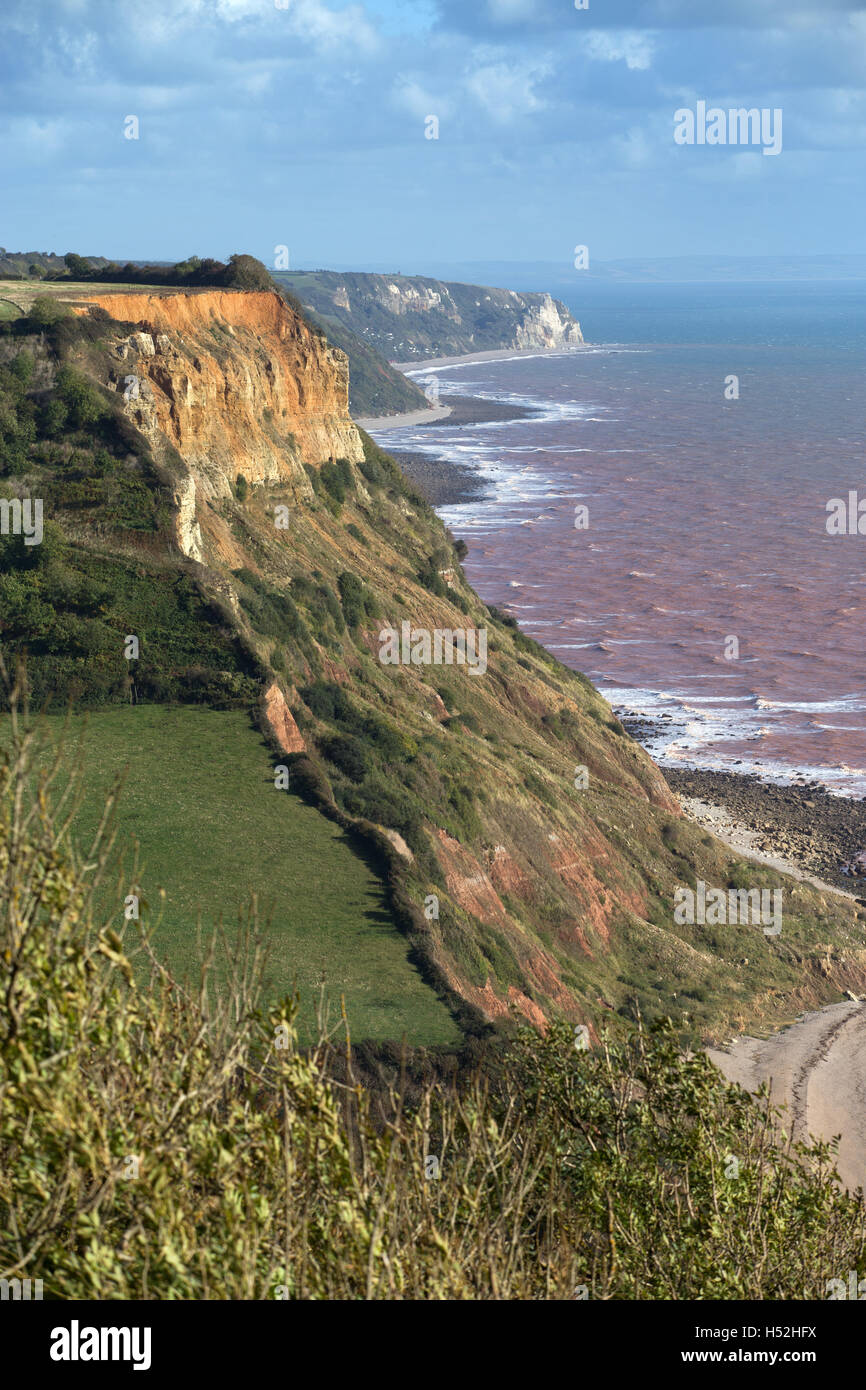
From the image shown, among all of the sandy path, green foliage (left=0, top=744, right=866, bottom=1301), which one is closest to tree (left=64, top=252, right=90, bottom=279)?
the sandy path

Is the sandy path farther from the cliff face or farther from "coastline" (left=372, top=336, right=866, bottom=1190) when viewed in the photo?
the cliff face

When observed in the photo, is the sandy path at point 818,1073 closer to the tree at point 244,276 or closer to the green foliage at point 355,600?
the green foliage at point 355,600

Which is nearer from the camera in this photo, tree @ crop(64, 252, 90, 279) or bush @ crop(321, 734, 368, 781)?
bush @ crop(321, 734, 368, 781)

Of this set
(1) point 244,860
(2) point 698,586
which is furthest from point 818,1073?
(2) point 698,586

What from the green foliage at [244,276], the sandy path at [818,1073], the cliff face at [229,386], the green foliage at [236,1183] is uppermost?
the green foliage at [244,276]

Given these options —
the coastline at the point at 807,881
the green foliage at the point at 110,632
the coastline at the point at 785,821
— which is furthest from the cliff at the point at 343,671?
the coastline at the point at 785,821

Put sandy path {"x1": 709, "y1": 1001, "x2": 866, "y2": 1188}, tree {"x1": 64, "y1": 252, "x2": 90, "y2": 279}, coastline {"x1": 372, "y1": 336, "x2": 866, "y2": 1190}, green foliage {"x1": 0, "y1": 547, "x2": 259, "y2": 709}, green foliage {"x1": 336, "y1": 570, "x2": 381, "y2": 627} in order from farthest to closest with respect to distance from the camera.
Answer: tree {"x1": 64, "y1": 252, "x2": 90, "y2": 279} < green foliage {"x1": 336, "y1": 570, "x2": 381, "y2": 627} < green foliage {"x1": 0, "y1": 547, "x2": 259, "y2": 709} < coastline {"x1": 372, "y1": 336, "x2": 866, "y2": 1190} < sandy path {"x1": 709, "y1": 1001, "x2": 866, "y2": 1188}
